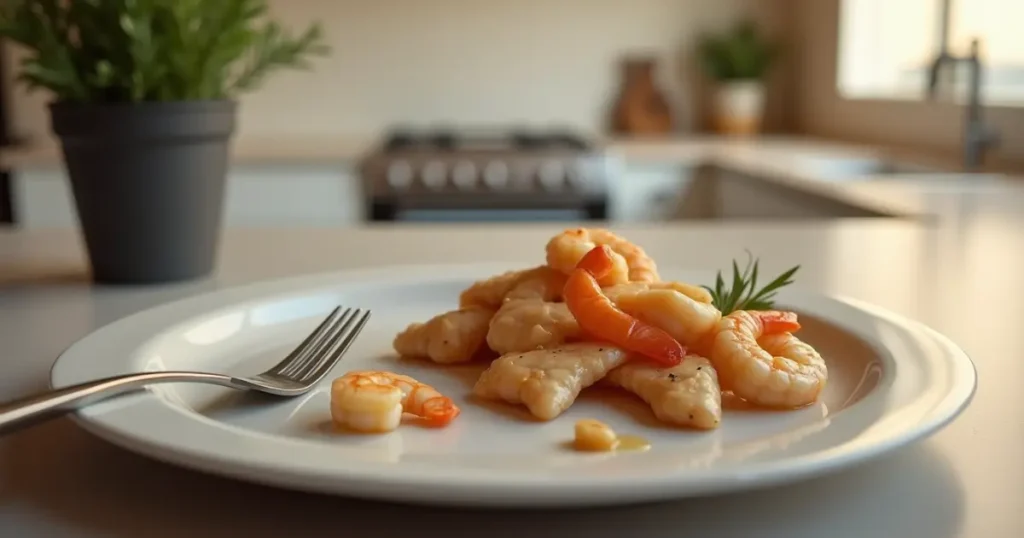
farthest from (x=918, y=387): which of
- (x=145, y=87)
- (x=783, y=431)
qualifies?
(x=145, y=87)

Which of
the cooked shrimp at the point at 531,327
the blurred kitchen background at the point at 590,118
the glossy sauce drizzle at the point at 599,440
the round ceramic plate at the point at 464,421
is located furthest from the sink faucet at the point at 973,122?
the glossy sauce drizzle at the point at 599,440

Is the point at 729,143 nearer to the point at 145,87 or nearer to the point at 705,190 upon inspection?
the point at 705,190

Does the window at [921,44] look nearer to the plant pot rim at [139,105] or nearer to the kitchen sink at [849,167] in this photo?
the kitchen sink at [849,167]

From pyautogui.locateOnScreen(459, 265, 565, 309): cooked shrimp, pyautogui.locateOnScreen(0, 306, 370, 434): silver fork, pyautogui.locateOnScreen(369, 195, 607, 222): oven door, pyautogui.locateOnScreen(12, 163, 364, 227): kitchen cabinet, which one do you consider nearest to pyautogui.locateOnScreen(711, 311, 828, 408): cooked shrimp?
pyautogui.locateOnScreen(459, 265, 565, 309): cooked shrimp

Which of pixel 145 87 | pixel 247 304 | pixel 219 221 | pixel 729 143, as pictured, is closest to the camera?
pixel 247 304

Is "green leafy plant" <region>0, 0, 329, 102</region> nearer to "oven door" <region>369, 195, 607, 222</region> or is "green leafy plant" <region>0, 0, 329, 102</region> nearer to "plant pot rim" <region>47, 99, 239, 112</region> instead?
"plant pot rim" <region>47, 99, 239, 112</region>
